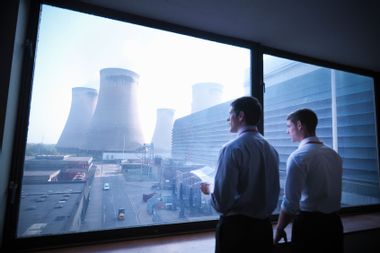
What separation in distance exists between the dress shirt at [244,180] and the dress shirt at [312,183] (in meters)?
0.20

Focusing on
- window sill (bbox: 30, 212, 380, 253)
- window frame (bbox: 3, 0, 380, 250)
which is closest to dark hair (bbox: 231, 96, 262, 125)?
window frame (bbox: 3, 0, 380, 250)

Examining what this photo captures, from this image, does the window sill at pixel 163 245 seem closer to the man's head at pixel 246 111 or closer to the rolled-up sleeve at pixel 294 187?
the rolled-up sleeve at pixel 294 187

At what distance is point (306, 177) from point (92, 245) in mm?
1350

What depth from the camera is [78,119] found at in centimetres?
143

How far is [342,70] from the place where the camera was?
7.67 feet

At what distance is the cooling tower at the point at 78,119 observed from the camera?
138 cm

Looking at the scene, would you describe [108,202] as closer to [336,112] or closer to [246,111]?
[246,111]

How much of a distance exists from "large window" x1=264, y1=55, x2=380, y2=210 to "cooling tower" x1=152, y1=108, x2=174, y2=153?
34.5 inches

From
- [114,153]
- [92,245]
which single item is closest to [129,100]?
[114,153]

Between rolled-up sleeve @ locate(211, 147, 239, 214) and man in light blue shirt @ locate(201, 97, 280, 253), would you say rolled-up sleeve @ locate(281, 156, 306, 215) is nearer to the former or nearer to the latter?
man in light blue shirt @ locate(201, 97, 280, 253)

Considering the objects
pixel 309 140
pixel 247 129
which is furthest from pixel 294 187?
pixel 247 129

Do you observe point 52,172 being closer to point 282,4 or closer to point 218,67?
point 218,67

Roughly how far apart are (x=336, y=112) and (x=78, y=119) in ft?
8.15

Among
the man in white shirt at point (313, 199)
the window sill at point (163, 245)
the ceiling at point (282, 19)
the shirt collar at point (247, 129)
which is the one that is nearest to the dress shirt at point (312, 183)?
the man in white shirt at point (313, 199)
